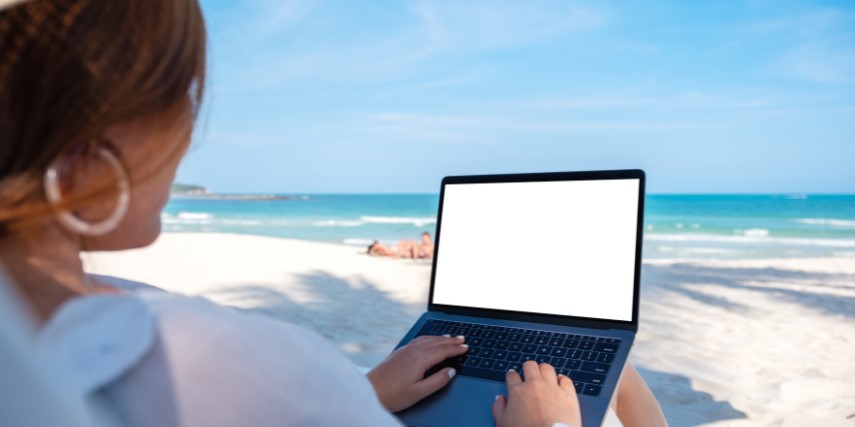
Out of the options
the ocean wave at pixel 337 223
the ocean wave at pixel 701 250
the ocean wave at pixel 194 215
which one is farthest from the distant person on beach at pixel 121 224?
the ocean wave at pixel 194 215

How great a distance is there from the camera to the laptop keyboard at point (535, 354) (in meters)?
1.41

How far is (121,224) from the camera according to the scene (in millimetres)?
583

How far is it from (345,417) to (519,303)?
3.97 ft

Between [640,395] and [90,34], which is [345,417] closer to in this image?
[90,34]

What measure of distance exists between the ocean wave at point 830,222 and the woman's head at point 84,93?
84.1 feet

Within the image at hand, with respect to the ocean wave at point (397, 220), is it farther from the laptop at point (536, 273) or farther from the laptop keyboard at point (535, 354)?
the laptop keyboard at point (535, 354)

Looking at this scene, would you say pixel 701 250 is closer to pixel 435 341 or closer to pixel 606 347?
pixel 606 347

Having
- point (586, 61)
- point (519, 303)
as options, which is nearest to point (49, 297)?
point (519, 303)

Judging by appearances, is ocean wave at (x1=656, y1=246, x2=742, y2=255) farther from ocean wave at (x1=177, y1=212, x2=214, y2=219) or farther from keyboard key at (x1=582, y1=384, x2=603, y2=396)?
ocean wave at (x1=177, y1=212, x2=214, y2=219)

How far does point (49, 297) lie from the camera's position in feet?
1.66

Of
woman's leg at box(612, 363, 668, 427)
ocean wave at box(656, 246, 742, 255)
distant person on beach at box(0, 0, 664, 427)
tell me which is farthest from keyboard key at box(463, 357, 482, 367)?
ocean wave at box(656, 246, 742, 255)

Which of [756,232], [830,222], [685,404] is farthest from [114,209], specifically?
[830,222]

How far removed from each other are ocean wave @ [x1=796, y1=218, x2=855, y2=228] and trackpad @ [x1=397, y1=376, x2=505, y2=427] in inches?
973

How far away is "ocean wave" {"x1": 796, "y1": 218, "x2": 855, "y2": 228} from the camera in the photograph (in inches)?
878
